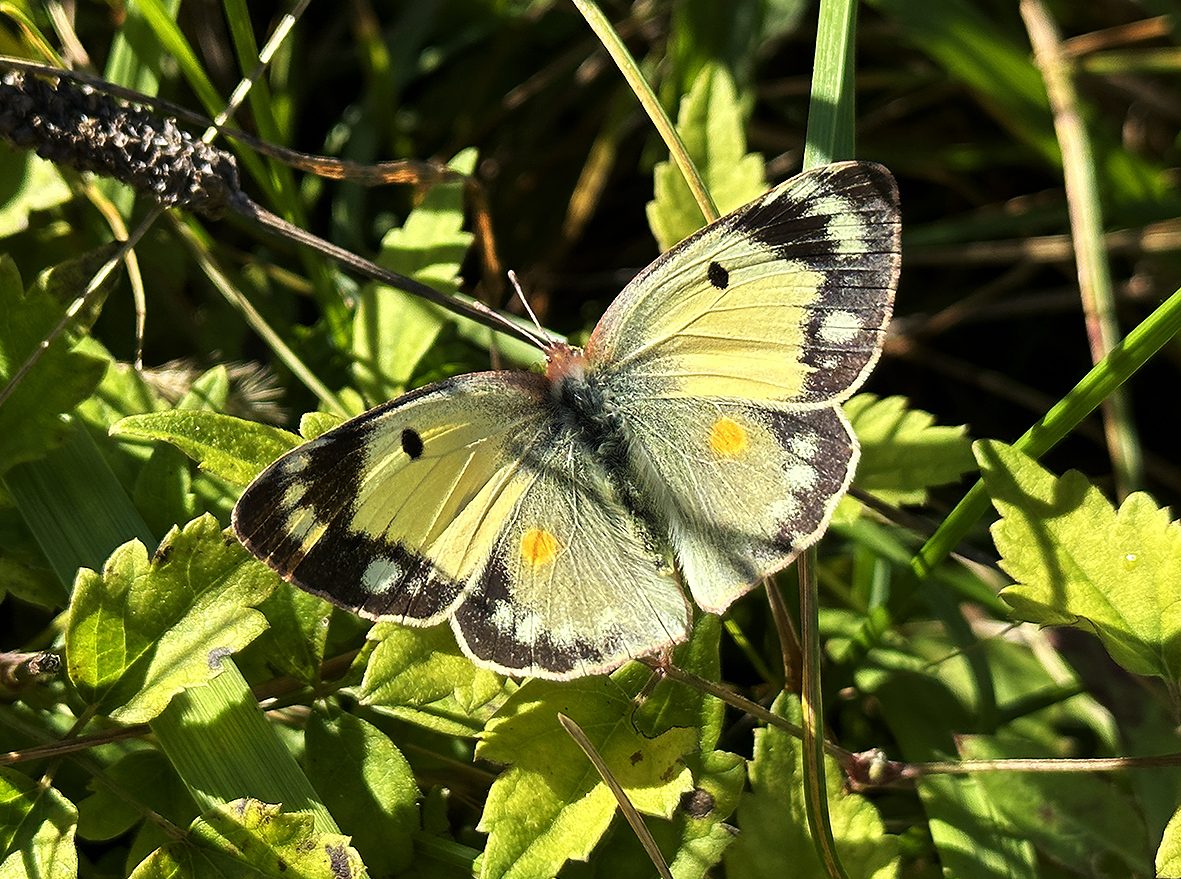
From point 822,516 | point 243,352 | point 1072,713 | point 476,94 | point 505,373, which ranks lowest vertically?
point 1072,713

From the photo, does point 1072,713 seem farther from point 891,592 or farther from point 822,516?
point 822,516

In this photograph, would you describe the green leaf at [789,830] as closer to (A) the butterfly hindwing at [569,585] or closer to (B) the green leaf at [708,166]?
(A) the butterfly hindwing at [569,585]

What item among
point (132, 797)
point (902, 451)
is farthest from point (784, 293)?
point (132, 797)

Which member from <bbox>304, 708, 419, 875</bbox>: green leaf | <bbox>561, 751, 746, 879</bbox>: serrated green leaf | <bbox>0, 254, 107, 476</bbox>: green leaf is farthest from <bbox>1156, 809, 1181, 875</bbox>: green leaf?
<bbox>0, 254, 107, 476</bbox>: green leaf

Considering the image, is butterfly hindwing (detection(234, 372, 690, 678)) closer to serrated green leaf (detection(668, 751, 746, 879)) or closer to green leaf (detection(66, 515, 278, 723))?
green leaf (detection(66, 515, 278, 723))

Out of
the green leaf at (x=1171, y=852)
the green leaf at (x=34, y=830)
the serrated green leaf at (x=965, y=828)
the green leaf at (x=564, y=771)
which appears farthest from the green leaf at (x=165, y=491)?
the green leaf at (x=1171, y=852)

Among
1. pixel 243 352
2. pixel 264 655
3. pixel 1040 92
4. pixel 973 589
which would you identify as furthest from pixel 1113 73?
pixel 264 655
